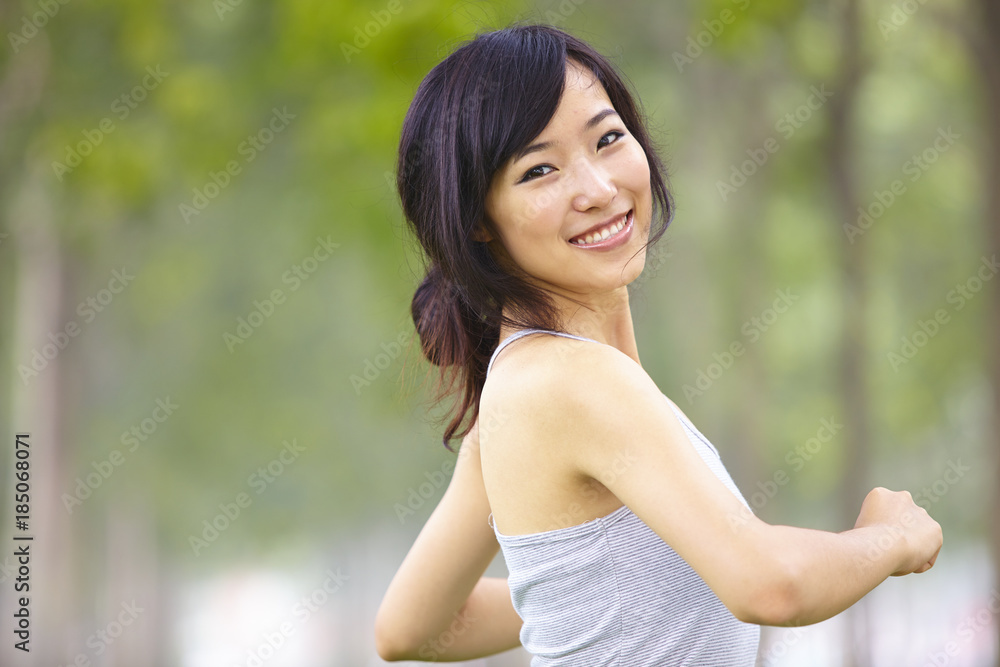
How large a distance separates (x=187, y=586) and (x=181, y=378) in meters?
9.85

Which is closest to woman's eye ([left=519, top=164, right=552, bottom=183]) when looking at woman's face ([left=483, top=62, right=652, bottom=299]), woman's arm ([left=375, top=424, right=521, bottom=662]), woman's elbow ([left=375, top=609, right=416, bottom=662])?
woman's face ([left=483, top=62, right=652, bottom=299])

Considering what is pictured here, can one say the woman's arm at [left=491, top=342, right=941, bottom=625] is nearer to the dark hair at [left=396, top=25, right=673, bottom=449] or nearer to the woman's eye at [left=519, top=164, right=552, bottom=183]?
the dark hair at [left=396, top=25, right=673, bottom=449]

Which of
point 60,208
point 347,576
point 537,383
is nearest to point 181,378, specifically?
point 60,208

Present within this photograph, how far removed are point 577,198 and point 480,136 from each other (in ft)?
0.68

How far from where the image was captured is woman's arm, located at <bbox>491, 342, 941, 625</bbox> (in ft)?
4.88

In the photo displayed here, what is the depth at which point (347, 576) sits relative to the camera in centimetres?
2380

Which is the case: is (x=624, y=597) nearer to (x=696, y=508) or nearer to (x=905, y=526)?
(x=696, y=508)

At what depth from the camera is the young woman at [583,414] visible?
1533mm

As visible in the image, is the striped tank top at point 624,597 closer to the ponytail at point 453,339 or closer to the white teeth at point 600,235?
the white teeth at point 600,235

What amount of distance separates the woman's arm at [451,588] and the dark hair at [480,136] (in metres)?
0.40

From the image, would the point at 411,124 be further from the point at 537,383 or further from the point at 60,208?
the point at 60,208

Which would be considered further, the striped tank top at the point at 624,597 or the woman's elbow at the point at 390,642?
the woman's elbow at the point at 390,642

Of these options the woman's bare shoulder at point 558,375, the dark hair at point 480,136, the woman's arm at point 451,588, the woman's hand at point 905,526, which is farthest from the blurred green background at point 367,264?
the woman's hand at point 905,526

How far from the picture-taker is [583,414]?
64.5 inches
